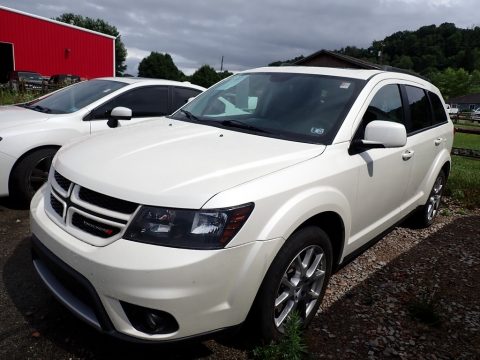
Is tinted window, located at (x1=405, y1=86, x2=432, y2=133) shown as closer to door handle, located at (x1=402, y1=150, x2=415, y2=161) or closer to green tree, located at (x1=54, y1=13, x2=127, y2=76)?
door handle, located at (x1=402, y1=150, x2=415, y2=161)

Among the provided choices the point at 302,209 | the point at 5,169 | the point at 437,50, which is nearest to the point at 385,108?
the point at 302,209

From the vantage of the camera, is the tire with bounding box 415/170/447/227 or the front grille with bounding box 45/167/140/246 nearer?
the front grille with bounding box 45/167/140/246

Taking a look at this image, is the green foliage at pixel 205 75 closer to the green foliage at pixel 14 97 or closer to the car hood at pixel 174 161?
the green foliage at pixel 14 97

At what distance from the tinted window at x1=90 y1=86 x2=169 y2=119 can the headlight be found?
11.0ft

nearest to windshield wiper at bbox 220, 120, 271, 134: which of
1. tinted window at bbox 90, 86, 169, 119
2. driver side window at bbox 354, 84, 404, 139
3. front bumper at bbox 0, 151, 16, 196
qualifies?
driver side window at bbox 354, 84, 404, 139

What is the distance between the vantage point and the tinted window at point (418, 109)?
12.5 ft

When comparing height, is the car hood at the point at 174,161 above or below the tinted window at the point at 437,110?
below

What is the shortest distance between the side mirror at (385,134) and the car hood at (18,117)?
3643 mm

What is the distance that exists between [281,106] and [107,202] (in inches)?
64.7

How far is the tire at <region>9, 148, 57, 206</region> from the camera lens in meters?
4.26

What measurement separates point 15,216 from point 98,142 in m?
2.19

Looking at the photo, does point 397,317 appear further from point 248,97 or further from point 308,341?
point 248,97

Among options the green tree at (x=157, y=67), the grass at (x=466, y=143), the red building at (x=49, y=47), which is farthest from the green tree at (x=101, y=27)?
the grass at (x=466, y=143)

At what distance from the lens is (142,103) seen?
17.6 feet
